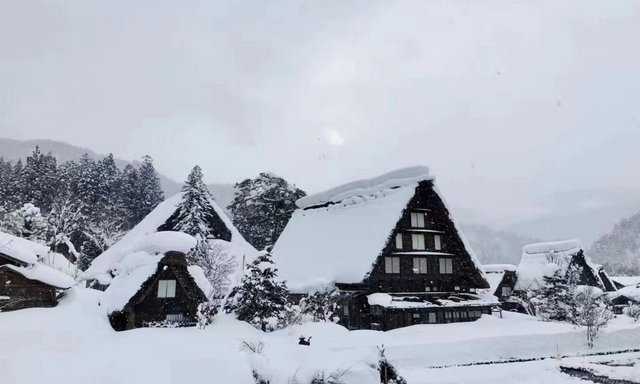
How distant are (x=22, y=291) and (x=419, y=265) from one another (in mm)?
25708

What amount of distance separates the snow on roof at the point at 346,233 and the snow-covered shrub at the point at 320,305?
1212 millimetres

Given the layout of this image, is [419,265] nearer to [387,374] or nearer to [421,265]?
[421,265]

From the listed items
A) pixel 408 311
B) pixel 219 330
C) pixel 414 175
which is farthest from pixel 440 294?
pixel 219 330

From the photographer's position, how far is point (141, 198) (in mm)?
66625

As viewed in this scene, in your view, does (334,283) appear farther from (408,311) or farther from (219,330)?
(219,330)

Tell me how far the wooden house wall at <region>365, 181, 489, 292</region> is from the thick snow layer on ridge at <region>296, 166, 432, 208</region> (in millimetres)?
925

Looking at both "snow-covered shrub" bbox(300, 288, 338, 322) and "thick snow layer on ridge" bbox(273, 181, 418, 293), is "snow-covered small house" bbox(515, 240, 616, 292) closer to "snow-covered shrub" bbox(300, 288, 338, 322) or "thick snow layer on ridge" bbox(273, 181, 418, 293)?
"thick snow layer on ridge" bbox(273, 181, 418, 293)

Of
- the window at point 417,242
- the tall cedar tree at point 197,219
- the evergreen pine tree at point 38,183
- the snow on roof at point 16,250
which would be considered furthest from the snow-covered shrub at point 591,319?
the evergreen pine tree at point 38,183

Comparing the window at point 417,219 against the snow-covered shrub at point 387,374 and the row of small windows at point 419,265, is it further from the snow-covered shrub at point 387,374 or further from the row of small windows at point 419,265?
the snow-covered shrub at point 387,374

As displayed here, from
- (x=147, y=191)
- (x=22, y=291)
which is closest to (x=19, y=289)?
(x=22, y=291)

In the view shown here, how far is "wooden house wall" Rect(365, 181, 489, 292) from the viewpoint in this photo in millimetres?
31395

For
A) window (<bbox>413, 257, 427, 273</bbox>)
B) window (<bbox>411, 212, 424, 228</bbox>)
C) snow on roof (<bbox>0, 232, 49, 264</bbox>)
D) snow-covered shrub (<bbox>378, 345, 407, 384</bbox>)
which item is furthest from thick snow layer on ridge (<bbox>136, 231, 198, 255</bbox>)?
window (<bbox>411, 212, 424, 228</bbox>)

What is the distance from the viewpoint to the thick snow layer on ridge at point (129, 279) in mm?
23797

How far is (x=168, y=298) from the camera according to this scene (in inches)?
1004
